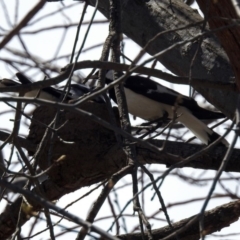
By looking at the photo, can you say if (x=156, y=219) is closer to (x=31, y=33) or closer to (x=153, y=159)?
(x=153, y=159)

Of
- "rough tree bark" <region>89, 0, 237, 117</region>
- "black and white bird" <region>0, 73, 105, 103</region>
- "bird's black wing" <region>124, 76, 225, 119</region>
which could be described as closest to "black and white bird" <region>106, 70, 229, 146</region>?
"bird's black wing" <region>124, 76, 225, 119</region>

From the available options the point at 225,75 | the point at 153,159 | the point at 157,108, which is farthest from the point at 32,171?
the point at 157,108

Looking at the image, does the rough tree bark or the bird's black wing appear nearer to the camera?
the rough tree bark

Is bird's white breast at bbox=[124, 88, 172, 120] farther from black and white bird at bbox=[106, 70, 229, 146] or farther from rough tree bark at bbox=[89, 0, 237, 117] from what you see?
rough tree bark at bbox=[89, 0, 237, 117]

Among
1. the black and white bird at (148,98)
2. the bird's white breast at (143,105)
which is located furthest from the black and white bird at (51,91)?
the bird's white breast at (143,105)

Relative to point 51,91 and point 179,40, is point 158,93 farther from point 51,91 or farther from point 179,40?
point 179,40

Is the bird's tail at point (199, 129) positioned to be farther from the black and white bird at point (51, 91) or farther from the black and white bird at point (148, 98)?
the black and white bird at point (51, 91)

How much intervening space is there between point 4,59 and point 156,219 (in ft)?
5.76

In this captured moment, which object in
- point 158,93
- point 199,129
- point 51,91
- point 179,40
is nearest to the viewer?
point 179,40

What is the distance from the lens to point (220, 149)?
4.15m

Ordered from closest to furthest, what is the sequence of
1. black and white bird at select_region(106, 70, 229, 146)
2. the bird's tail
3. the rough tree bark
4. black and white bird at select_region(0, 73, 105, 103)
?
→ the rough tree bark < black and white bird at select_region(0, 73, 105, 103) < the bird's tail < black and white bird at select_region(106, 70, 229, 146)

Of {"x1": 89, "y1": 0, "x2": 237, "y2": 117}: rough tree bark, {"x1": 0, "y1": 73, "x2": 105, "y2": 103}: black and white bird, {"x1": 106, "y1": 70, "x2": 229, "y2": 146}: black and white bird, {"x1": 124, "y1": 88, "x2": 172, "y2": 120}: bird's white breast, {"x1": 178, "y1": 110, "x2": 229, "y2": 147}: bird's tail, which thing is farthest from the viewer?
{"x1": 124, "y1": 88, "x2": 172, "y2": 120}: bird's white breast

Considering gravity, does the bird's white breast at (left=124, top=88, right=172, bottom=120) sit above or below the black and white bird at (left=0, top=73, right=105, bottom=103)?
above

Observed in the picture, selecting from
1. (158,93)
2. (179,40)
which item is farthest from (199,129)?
(179,40)
